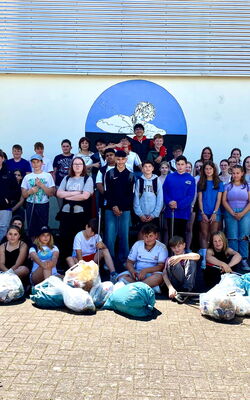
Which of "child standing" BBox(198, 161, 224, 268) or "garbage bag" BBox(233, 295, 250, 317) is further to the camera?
"child standing" BBox(198, 161, 224, 268)

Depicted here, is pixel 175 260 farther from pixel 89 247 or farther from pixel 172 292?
pixel 89 247

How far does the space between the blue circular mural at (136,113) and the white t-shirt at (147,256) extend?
4.33 metres

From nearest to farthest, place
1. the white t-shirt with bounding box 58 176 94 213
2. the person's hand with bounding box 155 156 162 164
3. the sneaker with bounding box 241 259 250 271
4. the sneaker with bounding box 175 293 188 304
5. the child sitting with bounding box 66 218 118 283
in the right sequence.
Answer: the sneaker with bounding box 175 293 188 304
the child sitting with bounding box 66 218 118 283
the white t-shirt with bounding box 58 176 94 213
the sneaker with bounding box 241 259 250 271
the person's hand with bounding box 155 156 162 164

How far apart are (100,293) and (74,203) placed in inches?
72.7

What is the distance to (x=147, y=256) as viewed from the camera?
5.87 meters

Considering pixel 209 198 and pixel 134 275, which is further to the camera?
pixel 209 198

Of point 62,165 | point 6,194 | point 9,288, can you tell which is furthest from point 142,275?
point 62,165

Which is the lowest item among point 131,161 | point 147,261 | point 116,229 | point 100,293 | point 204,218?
point 100,293

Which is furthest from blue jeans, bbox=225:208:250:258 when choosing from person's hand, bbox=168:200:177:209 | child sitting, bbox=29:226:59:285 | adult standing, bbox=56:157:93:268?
child sitting, bbox=29:226:59:285

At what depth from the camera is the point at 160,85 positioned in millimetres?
9781

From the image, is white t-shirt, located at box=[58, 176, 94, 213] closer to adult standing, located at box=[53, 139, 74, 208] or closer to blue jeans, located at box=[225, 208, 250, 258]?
adult standing, located at box=[53, 139, 74, 208]

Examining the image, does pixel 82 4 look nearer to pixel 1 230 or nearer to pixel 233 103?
pixel 233 103

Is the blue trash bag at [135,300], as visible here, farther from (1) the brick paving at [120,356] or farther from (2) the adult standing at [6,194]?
(2) the adult standing at [6,194]

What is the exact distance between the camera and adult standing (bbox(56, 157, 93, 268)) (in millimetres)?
6617
